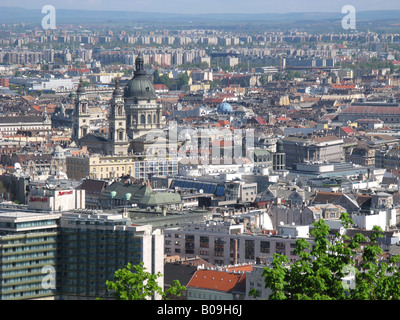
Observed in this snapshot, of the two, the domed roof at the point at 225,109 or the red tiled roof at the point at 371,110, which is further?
the domed roof at the point at 225,109

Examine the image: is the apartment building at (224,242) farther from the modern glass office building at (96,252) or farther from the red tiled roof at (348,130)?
the red tiled roof at (348,130)

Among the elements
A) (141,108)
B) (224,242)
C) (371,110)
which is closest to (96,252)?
(224,242)

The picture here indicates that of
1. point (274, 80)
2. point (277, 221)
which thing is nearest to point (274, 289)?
point (277, 221)

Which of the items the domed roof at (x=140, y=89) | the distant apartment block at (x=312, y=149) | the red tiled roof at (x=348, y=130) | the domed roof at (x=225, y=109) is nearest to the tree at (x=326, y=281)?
the distant apartment block at (x=312, y=149)

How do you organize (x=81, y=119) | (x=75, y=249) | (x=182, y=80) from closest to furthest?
1. (x=75, y=249)
2. (x=81, y=119)
3. (x=182, y=80)

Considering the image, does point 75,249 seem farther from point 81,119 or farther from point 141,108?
point 81,119

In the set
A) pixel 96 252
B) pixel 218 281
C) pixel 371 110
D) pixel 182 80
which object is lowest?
pixel 182 80
